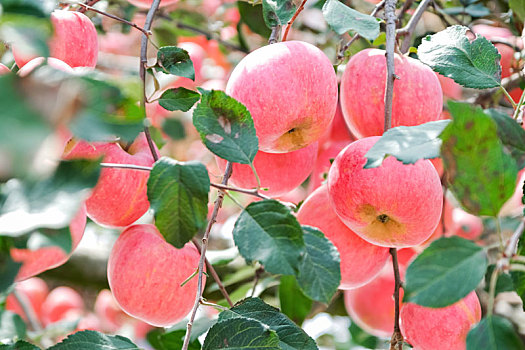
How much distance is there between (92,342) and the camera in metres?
0.57

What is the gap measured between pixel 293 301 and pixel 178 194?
2.09 ft

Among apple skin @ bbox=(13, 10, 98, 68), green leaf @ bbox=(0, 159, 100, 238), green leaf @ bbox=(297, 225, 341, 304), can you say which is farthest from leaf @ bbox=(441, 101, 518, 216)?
apple skin @ bbox=(13, 10, 98, 68)

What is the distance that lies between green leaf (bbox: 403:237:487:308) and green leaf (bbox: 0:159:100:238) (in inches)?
9.1

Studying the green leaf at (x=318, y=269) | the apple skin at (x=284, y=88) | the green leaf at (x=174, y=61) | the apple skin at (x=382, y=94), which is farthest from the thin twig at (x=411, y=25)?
the green leaf at (x=318, y=269)

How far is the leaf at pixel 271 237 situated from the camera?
1.58ft

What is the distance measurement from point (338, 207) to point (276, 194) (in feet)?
0.59

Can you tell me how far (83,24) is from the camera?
0.74 m

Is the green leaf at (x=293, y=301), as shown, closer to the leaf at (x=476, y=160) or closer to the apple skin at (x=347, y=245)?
the apple skin at (x=347, y=245)

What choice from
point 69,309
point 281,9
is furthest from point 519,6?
point 69,309

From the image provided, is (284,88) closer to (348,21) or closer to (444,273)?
(348,21)

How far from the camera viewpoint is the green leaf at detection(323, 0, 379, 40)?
644 mm

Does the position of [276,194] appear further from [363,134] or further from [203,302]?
[203,302]

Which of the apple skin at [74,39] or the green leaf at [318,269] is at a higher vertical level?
the apple skin at [74,39]

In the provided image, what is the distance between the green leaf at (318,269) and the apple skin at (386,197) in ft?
0.44
